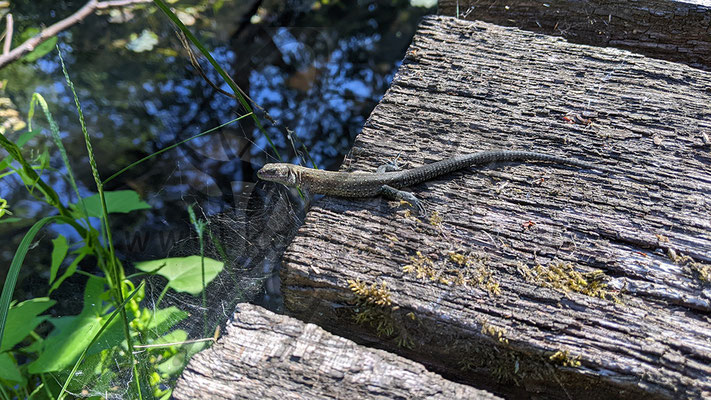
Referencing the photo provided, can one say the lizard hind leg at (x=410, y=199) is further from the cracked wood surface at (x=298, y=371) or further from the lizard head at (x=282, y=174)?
the lizard head at (x=282, y=174)

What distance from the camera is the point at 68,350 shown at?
8.23 ft

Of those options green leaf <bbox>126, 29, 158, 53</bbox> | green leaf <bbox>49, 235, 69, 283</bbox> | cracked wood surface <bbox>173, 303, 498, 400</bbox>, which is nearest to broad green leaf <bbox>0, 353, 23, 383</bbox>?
green leaf <bbox>49, 235, 69, 283</bbox>

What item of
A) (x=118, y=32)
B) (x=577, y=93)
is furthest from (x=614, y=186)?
Result: (x=118, y=32)

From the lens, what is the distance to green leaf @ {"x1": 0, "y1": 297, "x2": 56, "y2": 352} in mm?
2529

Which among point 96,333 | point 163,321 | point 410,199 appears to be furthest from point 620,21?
point 96,333

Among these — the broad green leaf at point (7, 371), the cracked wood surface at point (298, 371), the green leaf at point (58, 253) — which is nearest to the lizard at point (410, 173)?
the cracked wood surface at point (298, 371)

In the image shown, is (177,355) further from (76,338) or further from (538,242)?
(538,242)

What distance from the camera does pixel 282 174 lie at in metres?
3.53

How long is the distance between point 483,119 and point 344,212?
1.06m

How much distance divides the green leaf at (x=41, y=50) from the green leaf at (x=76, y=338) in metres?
3.35

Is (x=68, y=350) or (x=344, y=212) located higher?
(x=344, y=212)

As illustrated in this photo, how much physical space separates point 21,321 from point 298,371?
1822 millimetres

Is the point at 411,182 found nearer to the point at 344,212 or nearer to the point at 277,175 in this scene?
the point at 344,212

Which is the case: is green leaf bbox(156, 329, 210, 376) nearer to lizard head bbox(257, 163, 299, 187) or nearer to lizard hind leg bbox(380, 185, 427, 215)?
lizard head bbox(257, 163, 299, 187)
